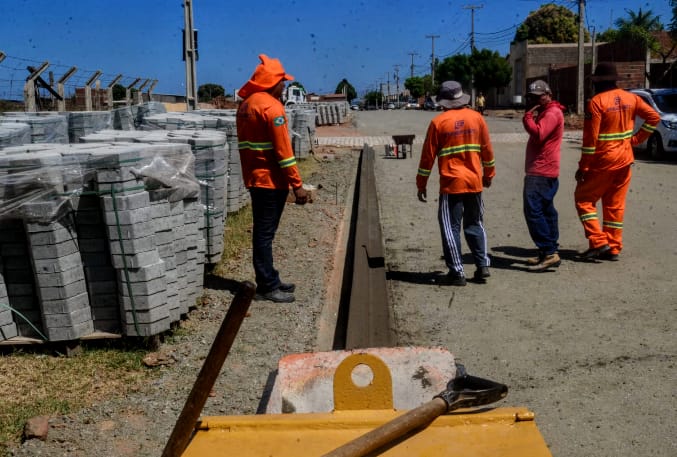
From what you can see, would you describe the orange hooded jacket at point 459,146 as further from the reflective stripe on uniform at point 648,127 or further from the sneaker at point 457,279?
the reflective stripe on uniform at point 648,127

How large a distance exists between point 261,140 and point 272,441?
15.0ft

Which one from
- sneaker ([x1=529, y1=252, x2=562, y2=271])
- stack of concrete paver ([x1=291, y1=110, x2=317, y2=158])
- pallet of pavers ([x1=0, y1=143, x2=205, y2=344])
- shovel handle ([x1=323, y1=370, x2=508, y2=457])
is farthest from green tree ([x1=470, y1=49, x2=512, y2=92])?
shovel handle ([x1=323, y1=370, x2=508, y2=457])

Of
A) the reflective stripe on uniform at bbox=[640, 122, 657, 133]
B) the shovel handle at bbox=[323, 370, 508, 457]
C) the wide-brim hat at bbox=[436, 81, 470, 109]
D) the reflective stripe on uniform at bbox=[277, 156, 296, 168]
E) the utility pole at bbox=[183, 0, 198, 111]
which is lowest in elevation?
the shovel handle at bbox=[323, 370, 508, 457]

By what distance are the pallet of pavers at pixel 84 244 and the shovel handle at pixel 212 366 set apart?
3197mm

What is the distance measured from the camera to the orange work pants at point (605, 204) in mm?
8281

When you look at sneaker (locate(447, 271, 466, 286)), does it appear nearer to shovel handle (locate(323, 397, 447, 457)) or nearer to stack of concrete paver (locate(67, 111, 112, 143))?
shovel handle (locate(323, 397, 447, 457))

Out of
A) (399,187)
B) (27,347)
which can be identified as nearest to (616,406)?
(27,347)

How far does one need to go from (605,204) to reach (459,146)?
6.83 feet

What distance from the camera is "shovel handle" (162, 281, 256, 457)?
214 centimetres

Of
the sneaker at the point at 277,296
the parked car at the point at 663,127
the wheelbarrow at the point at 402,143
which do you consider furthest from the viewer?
the wheelbarrow at the point at 402,143

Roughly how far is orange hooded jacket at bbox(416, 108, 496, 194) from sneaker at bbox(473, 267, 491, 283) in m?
0.81

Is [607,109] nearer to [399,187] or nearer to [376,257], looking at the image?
[376,257]

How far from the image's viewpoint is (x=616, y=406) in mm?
4652

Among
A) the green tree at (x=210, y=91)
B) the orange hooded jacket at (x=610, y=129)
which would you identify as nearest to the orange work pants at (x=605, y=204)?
the orange hooded jacket at (x=610, y=129)
